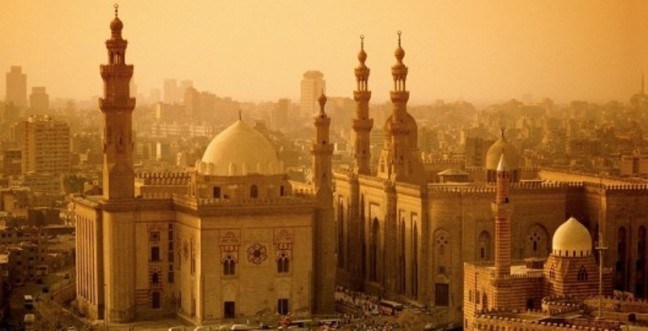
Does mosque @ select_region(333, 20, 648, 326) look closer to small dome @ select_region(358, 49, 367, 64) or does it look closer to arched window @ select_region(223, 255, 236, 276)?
small dome @ select_region(358, 49, 367, 64)

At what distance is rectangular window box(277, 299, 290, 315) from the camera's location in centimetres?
3377

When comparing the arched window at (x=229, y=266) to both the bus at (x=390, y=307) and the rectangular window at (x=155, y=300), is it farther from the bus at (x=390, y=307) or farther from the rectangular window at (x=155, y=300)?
the bus at (x=390, y=307)

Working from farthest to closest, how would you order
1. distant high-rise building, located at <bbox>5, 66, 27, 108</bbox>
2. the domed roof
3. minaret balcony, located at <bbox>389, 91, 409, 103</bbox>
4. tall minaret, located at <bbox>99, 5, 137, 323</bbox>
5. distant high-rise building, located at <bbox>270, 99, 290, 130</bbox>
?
distant high-rise building, located at <bbox>270, 99, 290, 130</bbox> < distant high-rise building, located at <bbox>5, 66, 27, 108</bbox> < minaret balcony, located at <bbox>389, 91, 409, 103</bbox> < the domed roof < tall minaret, located at <bbox>99, 5, 137, 323</bbox>

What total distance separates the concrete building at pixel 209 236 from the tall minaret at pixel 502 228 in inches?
209

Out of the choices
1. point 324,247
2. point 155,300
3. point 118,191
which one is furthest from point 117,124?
point 324,247

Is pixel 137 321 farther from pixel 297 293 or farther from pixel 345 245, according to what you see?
pixel 345 245

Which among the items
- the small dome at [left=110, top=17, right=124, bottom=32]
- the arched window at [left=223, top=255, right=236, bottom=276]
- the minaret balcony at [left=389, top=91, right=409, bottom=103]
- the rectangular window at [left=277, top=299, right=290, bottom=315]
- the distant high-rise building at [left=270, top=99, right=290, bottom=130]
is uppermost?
the small dome at [left=110, top=17, right=124, bottom=32]

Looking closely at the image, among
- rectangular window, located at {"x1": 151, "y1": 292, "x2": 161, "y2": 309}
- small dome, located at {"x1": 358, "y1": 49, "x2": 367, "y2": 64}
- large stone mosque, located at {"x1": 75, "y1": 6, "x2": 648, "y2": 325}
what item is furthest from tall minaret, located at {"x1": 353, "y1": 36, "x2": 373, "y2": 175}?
rectangular window, located at {"x1": 151, "y1": 292, "x2": 161, "y2": 309}

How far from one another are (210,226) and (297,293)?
98.0 inches

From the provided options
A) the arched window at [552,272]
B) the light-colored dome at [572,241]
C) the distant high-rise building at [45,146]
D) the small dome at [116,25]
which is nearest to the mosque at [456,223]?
the light-colored dome at [572,241]

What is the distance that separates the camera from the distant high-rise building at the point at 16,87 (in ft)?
182

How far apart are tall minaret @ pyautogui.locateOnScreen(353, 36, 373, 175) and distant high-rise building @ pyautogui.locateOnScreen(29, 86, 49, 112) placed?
19988 millimetres

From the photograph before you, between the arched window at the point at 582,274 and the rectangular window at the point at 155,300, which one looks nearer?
the arched window at the point at 582,274

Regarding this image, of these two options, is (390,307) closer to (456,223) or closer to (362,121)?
(456,223)
